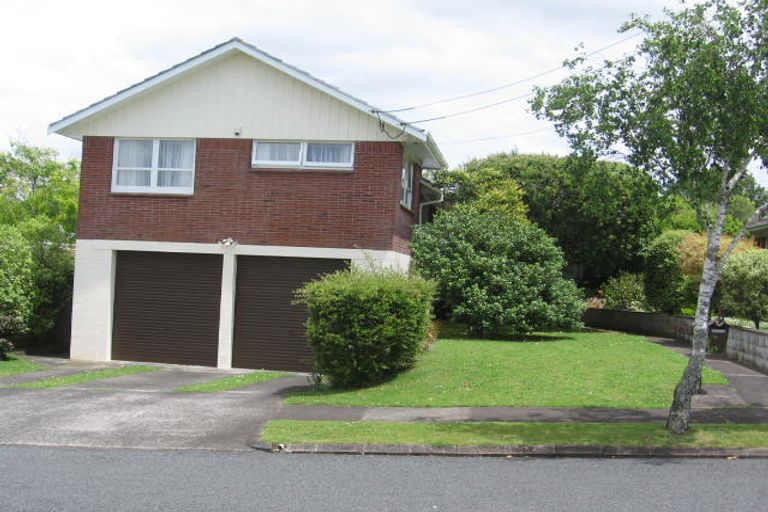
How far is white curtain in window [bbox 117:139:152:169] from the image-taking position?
1881 centimetres

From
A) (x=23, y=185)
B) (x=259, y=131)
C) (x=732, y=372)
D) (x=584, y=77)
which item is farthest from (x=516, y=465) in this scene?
(x=23, y=185)

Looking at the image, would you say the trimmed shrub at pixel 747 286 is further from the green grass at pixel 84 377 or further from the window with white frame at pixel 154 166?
the green grass at pixel 84 377

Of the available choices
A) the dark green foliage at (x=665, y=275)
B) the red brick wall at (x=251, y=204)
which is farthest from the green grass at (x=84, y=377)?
the dark green foliage at (x=665, y=275)

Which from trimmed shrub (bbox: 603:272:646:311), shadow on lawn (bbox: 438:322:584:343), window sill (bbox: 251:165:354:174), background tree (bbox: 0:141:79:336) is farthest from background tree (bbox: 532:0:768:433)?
trimmed shrub (bbox: 603:272:646:311)

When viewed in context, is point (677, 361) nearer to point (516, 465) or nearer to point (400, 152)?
point (400, 152)

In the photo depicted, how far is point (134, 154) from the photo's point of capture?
18875 millimetres

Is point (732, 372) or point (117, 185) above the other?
point (117, 185)

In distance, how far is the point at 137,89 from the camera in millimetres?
18281

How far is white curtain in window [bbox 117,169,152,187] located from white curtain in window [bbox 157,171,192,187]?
0.88 ft

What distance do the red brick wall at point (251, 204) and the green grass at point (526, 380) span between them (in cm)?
344

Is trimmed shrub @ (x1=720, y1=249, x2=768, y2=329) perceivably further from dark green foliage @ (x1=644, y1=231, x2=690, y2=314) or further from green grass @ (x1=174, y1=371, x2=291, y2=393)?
green grass @ (x1=174, y1=371, x2=291, y2=393)

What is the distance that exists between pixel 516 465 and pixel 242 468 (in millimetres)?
2957

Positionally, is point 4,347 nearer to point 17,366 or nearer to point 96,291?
point 17,366

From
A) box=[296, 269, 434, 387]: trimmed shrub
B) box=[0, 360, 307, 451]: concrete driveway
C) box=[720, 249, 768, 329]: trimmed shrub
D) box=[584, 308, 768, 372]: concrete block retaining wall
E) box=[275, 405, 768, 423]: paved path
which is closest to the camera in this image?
box=[0, 360, 307, 451]: concrete driveway
